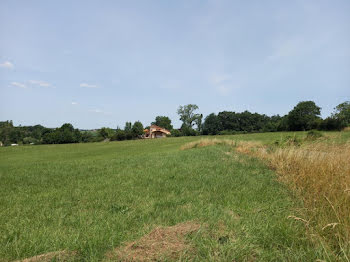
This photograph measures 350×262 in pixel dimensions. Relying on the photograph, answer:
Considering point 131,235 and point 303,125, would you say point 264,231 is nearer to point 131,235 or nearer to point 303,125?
point 131,235

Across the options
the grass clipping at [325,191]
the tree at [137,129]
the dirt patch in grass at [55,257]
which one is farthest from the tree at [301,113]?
the dirt patch in grass at [55,257]

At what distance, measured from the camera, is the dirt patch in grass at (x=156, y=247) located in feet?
6.49

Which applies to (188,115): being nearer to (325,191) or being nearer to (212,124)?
(212,124)

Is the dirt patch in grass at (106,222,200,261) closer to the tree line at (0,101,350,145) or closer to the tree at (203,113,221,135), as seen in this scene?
the tree line at (0,101,350,145)

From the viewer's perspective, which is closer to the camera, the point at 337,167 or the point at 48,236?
the point at 48,236

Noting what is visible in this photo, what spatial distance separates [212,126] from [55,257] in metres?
84.0

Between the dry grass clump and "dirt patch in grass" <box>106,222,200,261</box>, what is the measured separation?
151 cm

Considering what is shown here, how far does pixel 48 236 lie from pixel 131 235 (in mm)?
1110

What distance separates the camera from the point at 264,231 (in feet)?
8.15

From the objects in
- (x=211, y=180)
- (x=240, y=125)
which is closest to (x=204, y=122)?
(x=240, y=125)

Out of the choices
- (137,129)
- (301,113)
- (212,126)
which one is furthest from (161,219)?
(212,126)

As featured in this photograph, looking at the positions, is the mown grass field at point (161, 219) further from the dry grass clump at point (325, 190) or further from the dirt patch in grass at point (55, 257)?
the dry grass clump at point (325, 190)

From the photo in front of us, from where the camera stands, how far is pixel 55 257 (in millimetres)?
2014

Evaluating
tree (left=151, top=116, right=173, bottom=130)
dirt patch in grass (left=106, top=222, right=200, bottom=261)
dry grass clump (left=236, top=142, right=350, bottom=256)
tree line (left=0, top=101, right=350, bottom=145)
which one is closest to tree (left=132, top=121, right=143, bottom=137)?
tree line (left=0, top=101, right=350, bottom=145)
